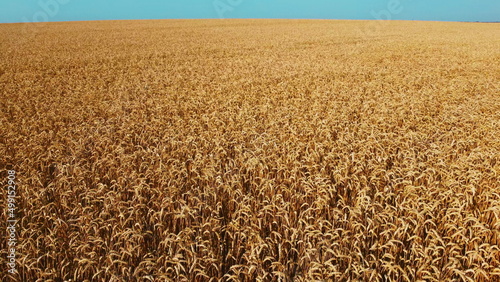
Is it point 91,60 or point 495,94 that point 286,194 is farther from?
point 91,60

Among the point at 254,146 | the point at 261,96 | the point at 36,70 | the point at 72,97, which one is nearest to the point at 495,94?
the point at 261,96

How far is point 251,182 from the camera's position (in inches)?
160

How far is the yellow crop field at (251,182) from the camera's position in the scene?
2.82 metres

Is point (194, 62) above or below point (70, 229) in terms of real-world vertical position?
above

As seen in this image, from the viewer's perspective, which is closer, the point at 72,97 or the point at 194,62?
the point at 72,97

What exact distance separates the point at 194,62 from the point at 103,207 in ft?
50.4

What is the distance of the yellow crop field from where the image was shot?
2.82 meters

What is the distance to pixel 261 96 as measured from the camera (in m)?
9.93
